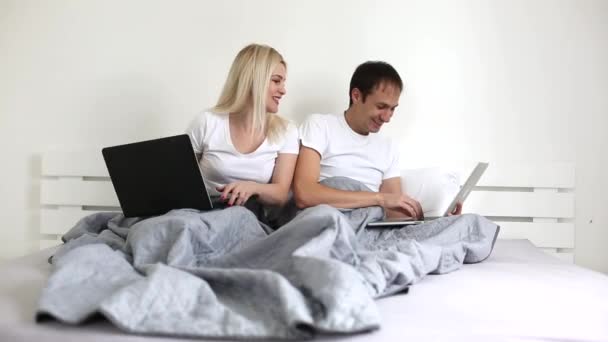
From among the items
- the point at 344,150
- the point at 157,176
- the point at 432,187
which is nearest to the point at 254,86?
the point at 344,150

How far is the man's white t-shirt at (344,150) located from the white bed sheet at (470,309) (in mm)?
Answer: 618

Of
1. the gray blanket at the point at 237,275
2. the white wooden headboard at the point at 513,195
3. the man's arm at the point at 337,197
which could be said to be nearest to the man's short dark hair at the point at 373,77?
the man's arm at the point at 337,197

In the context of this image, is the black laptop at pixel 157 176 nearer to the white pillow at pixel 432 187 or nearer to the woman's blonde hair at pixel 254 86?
the woman's blonde hair at pixel 254 86

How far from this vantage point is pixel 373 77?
198cm

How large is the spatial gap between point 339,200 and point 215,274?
2.70 ft

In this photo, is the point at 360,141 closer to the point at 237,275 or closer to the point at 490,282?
the point at 490,282

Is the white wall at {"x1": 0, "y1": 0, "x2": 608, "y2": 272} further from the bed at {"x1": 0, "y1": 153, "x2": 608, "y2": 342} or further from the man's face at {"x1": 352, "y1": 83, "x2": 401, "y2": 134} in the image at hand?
the man's face at {"x1": 352, "y1": 83, "x2": 401, "y2": 134}

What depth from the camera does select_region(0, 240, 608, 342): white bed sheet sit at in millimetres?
928

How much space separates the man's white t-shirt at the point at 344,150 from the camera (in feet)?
6.51

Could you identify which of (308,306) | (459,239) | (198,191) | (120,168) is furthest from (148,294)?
(459,239)

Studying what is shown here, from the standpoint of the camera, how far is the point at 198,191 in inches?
61.1

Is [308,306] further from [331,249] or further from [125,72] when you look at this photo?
[125,72]

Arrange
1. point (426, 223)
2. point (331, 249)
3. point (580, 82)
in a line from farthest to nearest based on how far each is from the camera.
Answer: point (580, 82) < point (426, 223) < point (331, 249)

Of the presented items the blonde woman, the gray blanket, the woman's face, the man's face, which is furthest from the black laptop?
the man's face
